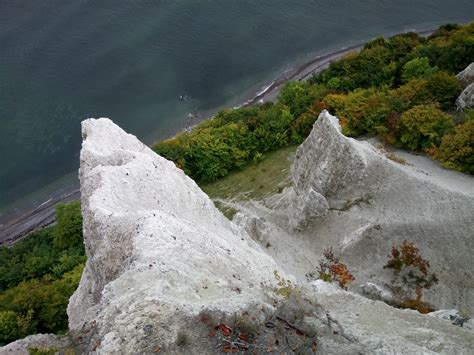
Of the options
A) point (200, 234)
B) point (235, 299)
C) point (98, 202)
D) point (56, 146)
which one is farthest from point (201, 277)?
point (56, 146)

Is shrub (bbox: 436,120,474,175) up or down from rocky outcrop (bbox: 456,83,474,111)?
down

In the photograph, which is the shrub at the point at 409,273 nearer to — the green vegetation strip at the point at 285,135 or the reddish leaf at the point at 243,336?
the green vegetation strip at the point at 285,135

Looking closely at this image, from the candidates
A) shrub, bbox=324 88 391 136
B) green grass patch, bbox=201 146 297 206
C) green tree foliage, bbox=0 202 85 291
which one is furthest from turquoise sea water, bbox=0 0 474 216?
shrub, bbox=324 88 391 136

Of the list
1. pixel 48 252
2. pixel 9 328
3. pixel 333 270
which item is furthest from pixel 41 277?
pixel 333 270

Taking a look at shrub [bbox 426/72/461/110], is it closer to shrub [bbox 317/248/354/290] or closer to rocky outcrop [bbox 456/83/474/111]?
rocky outcrop [bbox 456/83/474/111]

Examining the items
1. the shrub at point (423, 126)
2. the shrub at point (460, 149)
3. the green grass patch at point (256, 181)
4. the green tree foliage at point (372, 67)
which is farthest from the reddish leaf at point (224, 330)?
the green tree foliage at point (372, 67)

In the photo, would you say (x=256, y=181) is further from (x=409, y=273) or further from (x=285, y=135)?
(x=409, y=273)

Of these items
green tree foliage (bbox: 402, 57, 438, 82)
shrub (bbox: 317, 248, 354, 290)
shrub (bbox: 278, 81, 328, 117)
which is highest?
shrub (bbox: 278, 81, 328, 117)

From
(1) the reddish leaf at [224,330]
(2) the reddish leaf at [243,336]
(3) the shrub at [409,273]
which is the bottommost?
(3) the shrub at [409,273]
